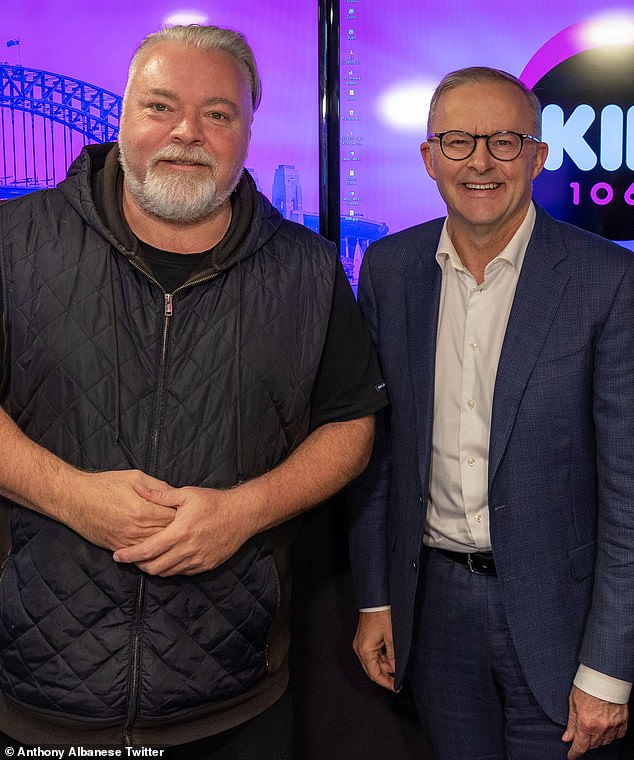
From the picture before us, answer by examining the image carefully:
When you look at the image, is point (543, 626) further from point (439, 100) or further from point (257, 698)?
point (439, 100)

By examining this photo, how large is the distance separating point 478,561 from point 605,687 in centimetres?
36

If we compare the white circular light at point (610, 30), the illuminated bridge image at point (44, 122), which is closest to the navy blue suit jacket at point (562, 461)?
the white circular light at point (610, 30)

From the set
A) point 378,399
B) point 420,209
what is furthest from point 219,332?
point 420,209

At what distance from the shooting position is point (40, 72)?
2.76m

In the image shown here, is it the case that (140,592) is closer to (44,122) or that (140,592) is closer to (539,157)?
(539,157)

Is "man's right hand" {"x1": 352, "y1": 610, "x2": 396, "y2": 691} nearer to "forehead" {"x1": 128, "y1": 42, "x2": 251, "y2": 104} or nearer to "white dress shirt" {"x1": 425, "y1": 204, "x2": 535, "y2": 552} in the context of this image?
"white dress shirt" {"x1": 425, "y1": 204, "x2": 535, "y2": 552}

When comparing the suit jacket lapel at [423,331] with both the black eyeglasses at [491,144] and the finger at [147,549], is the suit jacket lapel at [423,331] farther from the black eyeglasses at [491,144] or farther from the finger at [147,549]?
the finger at [147,549]

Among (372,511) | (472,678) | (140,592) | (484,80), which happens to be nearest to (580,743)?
(472,678)

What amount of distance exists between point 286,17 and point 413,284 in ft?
4.01

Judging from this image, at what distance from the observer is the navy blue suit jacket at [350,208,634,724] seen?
1804mm

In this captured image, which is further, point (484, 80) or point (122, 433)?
point (484, 80)

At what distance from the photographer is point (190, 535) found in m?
1.62

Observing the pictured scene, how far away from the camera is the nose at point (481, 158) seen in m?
1.87

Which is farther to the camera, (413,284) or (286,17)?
(286,17)
